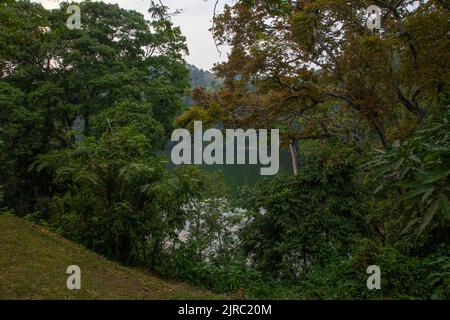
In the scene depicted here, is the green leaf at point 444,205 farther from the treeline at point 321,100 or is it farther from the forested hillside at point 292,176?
the treeline at point 321,100

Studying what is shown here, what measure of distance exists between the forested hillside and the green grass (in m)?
0.08

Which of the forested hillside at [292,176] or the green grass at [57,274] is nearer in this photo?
the green grass at [57,274]

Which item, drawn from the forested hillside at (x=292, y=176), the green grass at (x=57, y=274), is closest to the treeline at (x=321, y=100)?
the forested hillside at (x=292, y=176)

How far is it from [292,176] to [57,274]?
6035 millimetres

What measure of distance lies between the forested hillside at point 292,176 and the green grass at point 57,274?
83mm

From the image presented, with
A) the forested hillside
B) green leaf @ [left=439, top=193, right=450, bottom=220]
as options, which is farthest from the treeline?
green leaf @ [left=439, top=193, right=450, bottom=220]

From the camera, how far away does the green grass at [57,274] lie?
507 centimetres

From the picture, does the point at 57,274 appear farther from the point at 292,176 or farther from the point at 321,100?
the point at 321,100

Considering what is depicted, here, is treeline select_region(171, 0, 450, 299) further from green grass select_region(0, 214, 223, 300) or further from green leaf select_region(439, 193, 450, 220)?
green leaf select_region(439, 193, 450, 220)

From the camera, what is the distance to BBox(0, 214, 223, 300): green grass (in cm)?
507

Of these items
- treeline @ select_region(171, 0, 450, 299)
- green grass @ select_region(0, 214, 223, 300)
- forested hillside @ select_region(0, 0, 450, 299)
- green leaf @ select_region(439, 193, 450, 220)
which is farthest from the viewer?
treeline @ select_region(171, 0, 450, 299)

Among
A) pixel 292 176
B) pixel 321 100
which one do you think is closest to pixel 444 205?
pixel 292 176
